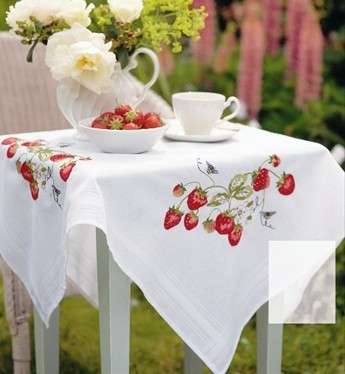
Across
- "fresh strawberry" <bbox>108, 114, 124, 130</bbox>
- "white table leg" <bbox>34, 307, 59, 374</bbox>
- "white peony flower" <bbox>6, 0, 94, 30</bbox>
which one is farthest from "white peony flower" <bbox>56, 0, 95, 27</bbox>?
"white table leg" <bbox>34, 307, 59, 374</bbox>

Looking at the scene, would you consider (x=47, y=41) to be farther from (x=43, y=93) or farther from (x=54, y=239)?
(x=43, y=93)

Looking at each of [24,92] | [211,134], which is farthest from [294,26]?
[211,134]

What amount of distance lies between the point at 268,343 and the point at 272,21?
2251mm

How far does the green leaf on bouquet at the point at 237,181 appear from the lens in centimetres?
198

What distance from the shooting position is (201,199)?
6.38 ft

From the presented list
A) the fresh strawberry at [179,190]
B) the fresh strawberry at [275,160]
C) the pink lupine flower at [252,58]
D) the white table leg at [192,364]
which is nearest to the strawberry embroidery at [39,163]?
the fresh strawberry at [179,190]

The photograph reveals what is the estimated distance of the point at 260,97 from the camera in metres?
4.16

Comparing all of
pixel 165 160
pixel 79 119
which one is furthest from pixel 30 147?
pixel 165 160

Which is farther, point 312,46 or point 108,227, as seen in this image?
point 312,46

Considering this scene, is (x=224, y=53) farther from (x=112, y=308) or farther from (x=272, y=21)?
(x=112, y=308)

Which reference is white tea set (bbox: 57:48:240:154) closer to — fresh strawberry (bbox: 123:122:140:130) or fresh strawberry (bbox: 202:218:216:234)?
fresh strawberry (bbox: 123:122:140:130)

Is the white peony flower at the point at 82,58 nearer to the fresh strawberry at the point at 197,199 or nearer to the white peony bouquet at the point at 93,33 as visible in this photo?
the white peony bouquet at the point at 93,33

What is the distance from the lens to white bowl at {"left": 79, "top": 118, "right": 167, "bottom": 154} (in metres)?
1.95

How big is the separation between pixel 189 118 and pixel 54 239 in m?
0.46
